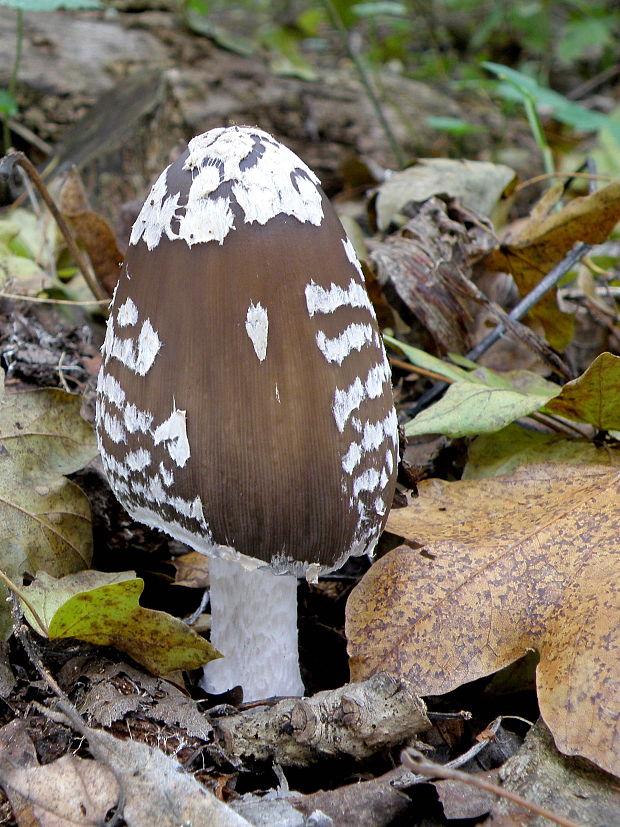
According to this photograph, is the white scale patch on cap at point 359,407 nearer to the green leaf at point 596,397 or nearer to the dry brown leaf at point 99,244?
the green leaf at point 596,397

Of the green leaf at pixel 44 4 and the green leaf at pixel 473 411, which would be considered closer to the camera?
the green leaf at pixel 473 411

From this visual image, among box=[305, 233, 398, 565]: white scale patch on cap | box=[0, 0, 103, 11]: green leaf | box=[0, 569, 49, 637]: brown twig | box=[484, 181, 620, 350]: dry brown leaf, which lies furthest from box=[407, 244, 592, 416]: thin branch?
box=[0, 0, 103, 11]: green leaf

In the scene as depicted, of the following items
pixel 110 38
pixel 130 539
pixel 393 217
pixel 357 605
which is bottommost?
pixel 130 539

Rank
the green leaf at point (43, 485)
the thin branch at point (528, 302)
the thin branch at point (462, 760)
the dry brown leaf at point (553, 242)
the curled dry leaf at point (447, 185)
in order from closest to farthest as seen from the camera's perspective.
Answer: the thin branch at point (462, 760), the green leaf at point (43, 485), the dry brown leaf at point (553, 242), the thin branch at point (528, 302), the curled dry leaf at point (447, 185)

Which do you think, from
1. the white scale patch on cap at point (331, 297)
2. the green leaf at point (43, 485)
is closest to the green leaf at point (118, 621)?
the green leaf at point (43, 485)

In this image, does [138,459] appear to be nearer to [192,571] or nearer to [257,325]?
[257,325]

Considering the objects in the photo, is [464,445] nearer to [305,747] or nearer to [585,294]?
[585,294]

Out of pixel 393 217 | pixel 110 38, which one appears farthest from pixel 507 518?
pixel 110 38
